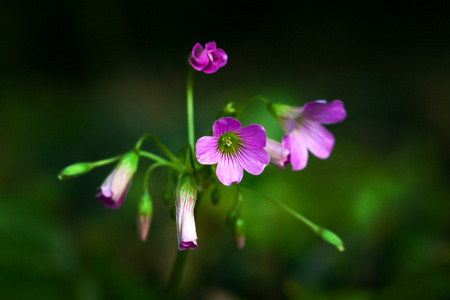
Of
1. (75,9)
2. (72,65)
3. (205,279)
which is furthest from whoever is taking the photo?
(72,65)

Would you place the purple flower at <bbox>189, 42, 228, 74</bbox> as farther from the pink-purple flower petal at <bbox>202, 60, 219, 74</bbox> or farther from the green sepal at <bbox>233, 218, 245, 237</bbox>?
the green sepal at <bbox>233, 218, 245, 237</bbox>

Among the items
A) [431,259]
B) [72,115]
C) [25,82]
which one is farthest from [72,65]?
[431,259]

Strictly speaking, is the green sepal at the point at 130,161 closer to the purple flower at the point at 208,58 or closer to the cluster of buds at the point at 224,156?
the cluster of buds at the point at 224,156

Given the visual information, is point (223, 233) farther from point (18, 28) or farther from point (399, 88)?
point (18, 28)

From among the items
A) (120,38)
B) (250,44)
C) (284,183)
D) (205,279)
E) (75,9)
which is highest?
(75,9)

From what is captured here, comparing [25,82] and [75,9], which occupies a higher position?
[75,9]

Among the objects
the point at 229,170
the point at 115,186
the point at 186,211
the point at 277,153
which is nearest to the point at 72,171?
the point at 115,186

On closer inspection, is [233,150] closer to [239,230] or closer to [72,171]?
[239,230]

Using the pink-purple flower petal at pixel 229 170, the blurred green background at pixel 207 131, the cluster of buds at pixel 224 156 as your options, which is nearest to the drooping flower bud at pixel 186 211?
the cluster of buds at pixel 224 156
